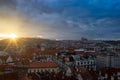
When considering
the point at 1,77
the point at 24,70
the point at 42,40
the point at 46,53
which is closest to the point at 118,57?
the point at 46,53

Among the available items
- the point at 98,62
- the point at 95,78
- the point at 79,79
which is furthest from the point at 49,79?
the point at 98,62

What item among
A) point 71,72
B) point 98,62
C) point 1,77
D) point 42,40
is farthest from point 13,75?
point 42,40

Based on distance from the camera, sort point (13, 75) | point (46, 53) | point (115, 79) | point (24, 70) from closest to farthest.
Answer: point (115, 79) < point (13, 75) < point (24, 70) < point (46, 53)

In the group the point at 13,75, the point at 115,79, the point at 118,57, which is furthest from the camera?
the point at 118,57

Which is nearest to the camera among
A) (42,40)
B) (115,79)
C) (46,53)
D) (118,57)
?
(115,79)

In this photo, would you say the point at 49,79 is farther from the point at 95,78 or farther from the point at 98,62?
the point at 98,62

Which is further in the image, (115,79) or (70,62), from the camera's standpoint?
(70,62)

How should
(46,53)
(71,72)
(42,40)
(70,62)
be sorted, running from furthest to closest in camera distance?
(42,40) → (46,53) → (70,62) → (71,72)

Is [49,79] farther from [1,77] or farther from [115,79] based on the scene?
[115,79]

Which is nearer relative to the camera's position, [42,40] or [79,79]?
[79,79]
